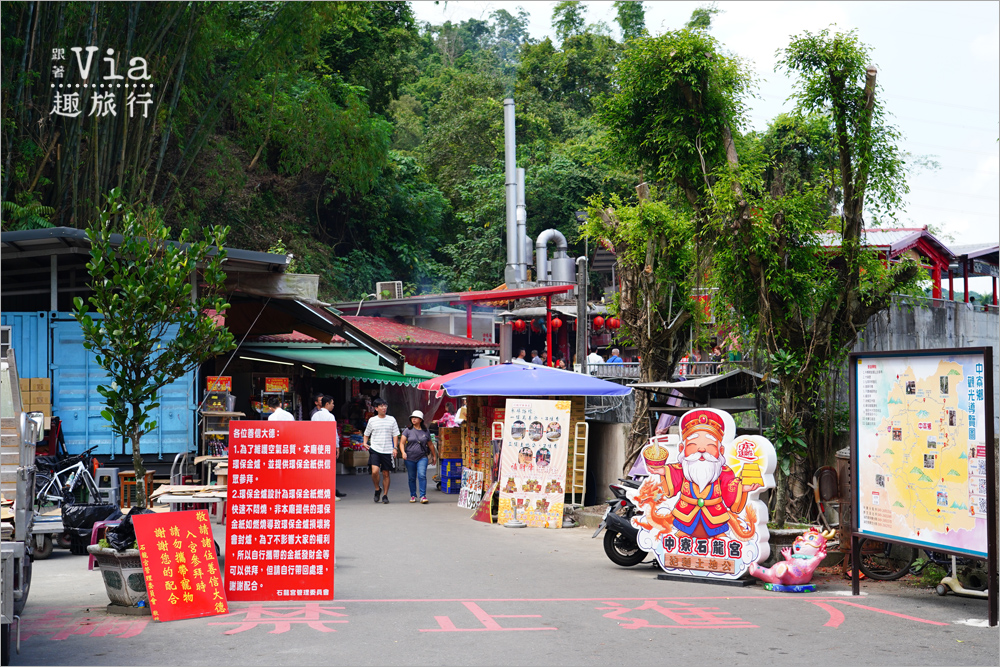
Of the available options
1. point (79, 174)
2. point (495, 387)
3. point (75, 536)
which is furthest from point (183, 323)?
point (79, 174)

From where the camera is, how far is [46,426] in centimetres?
1245

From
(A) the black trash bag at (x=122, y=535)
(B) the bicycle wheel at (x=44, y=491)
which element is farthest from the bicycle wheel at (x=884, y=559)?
(B) the bicycle wheel at (x=44, y=491)

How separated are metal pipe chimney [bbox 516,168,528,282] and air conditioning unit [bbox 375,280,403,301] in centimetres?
428

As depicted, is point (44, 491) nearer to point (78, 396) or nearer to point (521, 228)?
point (78, 396)

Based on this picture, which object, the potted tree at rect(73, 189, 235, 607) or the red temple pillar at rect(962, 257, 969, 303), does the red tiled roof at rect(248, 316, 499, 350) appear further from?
the potted tree at rect(73, 189, 235, 607)

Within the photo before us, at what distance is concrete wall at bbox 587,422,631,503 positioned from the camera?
1455 centimetres

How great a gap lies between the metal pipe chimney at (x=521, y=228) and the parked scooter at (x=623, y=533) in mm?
20076

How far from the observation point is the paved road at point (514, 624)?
20.7 feet

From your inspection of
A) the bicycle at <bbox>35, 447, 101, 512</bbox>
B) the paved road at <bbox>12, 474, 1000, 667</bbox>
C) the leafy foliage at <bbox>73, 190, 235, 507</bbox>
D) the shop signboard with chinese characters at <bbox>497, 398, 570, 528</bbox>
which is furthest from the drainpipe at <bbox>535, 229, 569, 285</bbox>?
the leafy foliage at <bbox>73, 190, 235, 507</bbox>

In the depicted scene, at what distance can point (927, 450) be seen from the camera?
786cm

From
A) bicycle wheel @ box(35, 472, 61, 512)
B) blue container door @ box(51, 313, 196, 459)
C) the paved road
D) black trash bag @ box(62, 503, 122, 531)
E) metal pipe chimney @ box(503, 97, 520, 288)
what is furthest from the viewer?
metal pipe chimney @ box(503, 97, 520, 288)

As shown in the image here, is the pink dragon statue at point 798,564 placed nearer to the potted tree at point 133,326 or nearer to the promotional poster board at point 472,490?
the potted tree at point 133,326

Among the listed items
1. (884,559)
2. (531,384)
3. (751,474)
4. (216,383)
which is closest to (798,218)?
(751,474)

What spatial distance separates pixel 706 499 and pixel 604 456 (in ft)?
18.5
